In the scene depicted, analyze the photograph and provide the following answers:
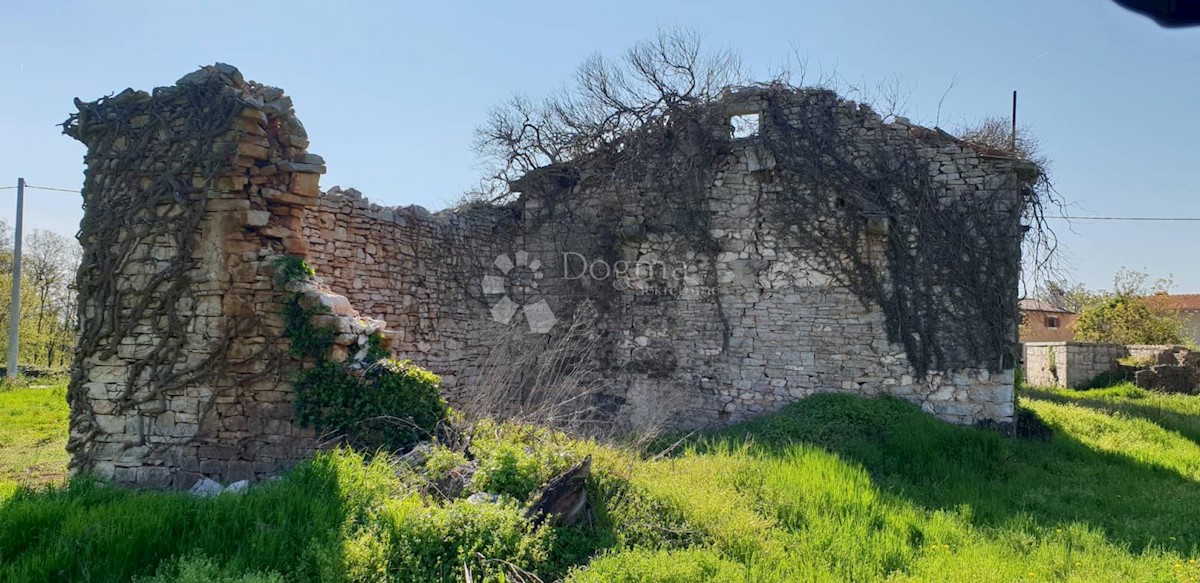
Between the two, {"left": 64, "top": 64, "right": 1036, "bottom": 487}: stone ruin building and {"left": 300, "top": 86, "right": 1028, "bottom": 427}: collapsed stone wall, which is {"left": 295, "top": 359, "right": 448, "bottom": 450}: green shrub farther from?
{"left": 300, "top": 86, "right": 1028, "bottom": 427}: collapsed stone wall

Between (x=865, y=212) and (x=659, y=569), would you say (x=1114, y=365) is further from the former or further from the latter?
(x=659, y=569)

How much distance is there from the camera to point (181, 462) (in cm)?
610

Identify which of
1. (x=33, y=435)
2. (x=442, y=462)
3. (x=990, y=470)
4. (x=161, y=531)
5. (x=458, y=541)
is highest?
(x=442, y=462)

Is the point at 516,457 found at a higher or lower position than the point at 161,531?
higher

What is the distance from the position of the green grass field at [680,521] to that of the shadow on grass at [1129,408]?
218cm

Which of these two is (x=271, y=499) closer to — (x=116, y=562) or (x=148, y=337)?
(x=116, y=562)

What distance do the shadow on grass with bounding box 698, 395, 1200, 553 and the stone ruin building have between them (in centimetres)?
87

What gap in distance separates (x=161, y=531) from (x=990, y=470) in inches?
303

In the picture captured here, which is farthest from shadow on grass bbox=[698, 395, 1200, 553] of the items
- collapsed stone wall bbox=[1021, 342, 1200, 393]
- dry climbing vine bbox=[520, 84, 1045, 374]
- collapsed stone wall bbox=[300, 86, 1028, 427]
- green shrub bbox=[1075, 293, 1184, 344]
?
green shrub bbox=[1075, 293, 1184, 344]

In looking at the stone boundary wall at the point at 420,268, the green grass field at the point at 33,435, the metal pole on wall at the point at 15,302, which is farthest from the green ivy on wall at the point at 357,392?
the metal pole on wall at the point at 15,302

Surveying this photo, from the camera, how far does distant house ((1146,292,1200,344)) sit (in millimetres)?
25188

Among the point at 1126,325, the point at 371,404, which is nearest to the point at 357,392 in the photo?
the point at 371,404

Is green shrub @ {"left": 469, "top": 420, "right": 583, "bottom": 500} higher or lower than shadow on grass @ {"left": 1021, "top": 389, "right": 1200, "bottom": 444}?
higher

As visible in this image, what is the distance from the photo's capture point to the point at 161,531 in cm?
382
